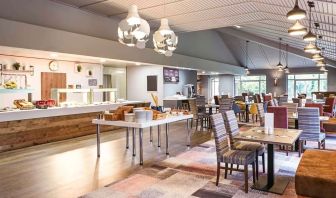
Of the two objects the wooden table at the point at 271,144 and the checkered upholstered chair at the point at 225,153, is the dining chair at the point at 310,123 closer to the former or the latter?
the wooden table at the point at 271,144

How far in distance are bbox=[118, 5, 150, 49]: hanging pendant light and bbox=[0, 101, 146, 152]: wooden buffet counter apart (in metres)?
3.19

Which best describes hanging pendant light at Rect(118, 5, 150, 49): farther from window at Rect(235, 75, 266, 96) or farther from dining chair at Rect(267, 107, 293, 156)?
window at Rect(235, 75, 266, 96)

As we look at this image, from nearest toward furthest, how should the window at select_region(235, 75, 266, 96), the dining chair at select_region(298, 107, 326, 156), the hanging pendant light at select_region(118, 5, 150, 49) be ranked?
the hanging pendant light at select_region(118, 5, 150, 49) < the dining chair at select_region(298, 107, 326, 156) < the window at select_region(235, 75, 266, 96)

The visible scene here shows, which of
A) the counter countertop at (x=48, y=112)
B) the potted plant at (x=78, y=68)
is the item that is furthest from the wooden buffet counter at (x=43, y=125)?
the potted plant at (x=78, y=68)

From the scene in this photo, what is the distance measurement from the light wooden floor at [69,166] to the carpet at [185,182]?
0.30 m

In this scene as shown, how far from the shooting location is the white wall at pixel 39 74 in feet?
24.2

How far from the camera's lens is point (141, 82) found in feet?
38.0

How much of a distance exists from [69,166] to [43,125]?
2.21m

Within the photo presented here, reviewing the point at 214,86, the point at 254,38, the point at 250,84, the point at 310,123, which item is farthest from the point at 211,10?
the point at 214,86

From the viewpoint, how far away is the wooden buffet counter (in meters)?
5.96

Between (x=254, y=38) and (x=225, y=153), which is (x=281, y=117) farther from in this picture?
(x=254, y=38)

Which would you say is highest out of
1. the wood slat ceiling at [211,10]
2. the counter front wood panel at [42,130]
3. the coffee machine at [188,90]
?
the wood slat ceiling at [211,10]

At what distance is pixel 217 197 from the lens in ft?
11.7

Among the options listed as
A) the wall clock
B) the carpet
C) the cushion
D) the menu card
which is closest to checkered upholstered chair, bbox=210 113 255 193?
the carpet
